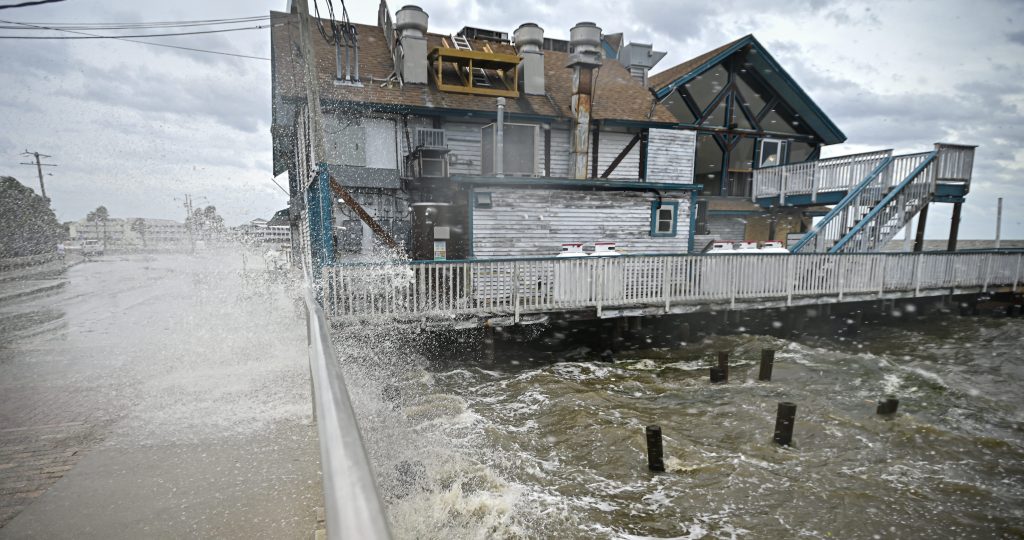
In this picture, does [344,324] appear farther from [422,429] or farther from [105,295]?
[105,295]

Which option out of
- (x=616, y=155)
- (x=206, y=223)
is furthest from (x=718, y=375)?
(x=206, y=223)

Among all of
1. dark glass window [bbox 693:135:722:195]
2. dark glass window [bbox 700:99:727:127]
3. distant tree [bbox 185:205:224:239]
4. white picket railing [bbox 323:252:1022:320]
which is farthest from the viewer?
distant tree [bbox 185:205:224:239]

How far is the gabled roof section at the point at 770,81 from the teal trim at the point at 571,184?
6.42 meters

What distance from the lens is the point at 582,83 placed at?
1742 centimetres

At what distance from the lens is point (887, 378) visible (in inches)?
444

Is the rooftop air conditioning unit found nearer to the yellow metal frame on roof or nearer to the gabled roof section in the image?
the yellow metal frame on roof

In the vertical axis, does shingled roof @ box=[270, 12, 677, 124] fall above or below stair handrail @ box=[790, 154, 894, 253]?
above

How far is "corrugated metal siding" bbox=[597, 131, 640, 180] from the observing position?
19.2m

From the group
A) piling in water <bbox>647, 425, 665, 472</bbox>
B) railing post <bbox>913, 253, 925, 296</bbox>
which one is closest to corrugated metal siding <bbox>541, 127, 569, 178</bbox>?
railing post <bbox>913, 253, 925, 296</bbox>

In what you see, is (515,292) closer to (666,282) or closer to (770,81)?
(666,282)

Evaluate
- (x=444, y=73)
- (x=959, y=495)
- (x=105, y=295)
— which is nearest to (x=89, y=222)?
(x=105, y=295)

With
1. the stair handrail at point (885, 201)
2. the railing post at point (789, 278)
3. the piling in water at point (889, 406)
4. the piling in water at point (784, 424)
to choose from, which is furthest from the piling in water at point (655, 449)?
the stair handrail at point (885, 201)

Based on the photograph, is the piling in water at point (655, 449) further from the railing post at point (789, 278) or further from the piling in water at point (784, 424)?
the railing post at point (789, 278)

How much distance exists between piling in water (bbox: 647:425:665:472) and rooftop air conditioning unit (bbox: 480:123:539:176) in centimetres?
1271
